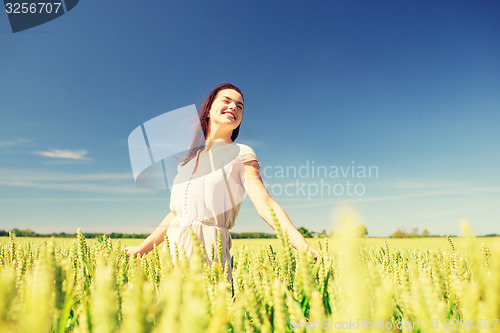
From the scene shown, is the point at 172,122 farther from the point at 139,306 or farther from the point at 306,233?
the point at 306,233

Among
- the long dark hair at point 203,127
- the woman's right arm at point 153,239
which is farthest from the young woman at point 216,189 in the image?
the long dark hair at point 203,127

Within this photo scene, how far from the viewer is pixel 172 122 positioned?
5430mm

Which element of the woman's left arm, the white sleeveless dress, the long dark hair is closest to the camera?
the woman's left arm

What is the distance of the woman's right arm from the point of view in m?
3.53

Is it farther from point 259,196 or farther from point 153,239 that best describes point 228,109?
point 153,239

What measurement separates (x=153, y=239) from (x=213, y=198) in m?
0.92

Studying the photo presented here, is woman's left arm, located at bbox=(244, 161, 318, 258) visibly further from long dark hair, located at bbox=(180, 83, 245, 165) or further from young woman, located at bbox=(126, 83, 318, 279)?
long dark hair, located at bbox=(180, 83, 245, 165)

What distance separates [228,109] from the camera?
4121 mm

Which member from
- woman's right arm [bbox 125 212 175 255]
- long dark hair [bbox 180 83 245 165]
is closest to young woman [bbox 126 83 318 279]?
woman's right arm [bbox 125 212 175 255]

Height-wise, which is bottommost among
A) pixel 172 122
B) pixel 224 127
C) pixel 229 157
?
pixel 229 157

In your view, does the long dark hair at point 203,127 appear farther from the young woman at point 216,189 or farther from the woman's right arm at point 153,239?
the woman's right arm at point 153,239

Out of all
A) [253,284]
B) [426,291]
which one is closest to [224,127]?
[253,284]

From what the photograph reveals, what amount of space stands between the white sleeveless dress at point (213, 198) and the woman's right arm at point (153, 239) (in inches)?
4.4

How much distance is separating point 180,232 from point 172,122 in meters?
2.41
